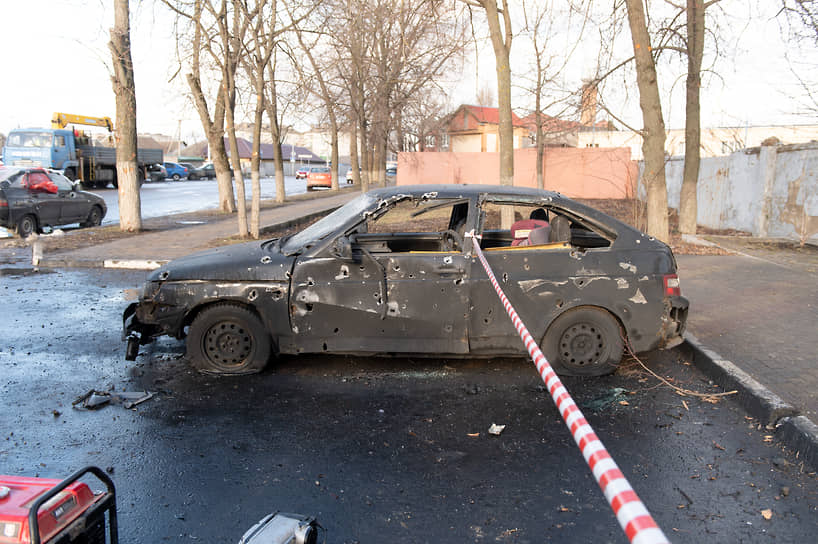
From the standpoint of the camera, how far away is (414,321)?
5.17 m

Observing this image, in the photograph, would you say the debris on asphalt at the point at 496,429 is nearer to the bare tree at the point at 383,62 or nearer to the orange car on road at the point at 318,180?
the bare tree at the point at 383,62

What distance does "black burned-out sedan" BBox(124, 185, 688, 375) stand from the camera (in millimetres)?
5160

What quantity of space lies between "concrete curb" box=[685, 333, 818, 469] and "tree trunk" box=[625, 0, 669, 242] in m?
6.30

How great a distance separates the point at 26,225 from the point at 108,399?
12.0 meters

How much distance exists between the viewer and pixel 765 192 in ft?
47.4

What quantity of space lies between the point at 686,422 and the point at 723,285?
17.6ft

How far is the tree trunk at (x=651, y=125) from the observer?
11.1 m

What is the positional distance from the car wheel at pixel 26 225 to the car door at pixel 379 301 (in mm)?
12046

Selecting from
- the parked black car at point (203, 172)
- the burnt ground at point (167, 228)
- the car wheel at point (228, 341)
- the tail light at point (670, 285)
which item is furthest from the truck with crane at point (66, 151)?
the tail light at point (670, 285)

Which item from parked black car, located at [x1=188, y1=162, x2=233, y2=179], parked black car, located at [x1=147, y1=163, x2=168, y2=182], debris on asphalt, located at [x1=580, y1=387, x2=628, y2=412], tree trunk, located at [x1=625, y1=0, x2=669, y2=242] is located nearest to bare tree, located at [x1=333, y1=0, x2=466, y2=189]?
tree trunk, located at [x1=625, y1=0, x2=669, y2=242]

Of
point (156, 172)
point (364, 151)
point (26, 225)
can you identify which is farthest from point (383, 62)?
point (156, 172)

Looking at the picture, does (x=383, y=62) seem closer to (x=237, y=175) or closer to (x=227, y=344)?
(x=237, y=175)

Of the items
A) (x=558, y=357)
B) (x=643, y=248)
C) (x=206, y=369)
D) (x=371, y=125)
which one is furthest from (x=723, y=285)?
(x=371, y=125)

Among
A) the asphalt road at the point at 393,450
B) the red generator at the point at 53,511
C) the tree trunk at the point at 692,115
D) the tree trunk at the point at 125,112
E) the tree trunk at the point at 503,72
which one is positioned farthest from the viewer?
the tree trunk at the point at 692,115
